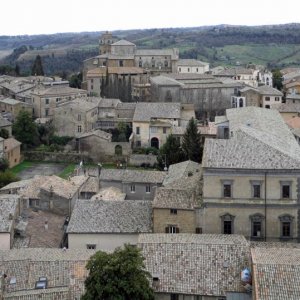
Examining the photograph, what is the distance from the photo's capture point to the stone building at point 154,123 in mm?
63231

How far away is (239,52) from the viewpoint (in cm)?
16875

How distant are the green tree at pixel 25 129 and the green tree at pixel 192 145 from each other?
66.3 feet

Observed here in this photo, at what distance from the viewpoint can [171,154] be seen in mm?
51844

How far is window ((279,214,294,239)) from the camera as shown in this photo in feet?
103

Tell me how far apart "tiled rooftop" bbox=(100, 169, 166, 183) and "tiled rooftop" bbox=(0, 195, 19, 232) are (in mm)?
9623

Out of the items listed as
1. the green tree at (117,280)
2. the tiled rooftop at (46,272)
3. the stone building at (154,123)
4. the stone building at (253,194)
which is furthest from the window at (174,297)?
the stone building at (154,123)

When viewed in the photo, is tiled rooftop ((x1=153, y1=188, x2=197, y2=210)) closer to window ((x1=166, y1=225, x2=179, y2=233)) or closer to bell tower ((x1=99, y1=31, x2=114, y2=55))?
window ((x1=166, y1=225, x2=179, y2=233))

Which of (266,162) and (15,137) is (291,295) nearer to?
(266,162)

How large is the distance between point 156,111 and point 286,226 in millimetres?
34675

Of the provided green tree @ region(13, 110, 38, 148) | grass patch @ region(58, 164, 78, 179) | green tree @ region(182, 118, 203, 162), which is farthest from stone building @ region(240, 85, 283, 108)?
green tree @ region(13, 110, 38, 148)

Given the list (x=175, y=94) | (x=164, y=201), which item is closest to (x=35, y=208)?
(x=164, y=201)

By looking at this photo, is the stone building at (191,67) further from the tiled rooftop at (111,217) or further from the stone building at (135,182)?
the tiled rooftop at (111,217)

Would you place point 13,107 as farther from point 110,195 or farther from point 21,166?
point 110,195

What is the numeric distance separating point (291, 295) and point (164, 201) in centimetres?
1110
